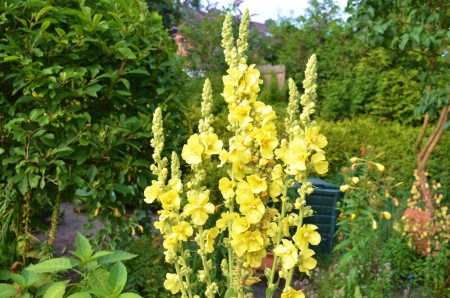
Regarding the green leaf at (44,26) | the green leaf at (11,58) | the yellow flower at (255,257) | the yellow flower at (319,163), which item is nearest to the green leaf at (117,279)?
the yellow flower at (255,257)

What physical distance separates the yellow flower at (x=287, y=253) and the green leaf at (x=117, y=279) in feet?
2.21

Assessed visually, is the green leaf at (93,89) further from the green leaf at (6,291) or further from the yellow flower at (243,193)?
the yellow flower at (243,193)

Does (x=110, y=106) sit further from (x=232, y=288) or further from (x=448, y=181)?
(x=448, y=181)

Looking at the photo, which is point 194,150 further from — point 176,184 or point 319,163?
point 319,163

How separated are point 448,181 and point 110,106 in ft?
14.4

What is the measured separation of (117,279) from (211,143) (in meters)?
0.69

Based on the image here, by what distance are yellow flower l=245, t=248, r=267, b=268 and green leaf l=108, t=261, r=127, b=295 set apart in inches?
23.5

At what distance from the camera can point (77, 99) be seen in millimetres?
2477

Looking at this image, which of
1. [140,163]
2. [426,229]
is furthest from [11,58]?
[426,229]

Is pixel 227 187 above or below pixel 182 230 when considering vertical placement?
above

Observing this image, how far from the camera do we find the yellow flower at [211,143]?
118 cm

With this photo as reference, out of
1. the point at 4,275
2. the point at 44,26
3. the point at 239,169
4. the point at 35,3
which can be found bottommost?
the point at 4,275

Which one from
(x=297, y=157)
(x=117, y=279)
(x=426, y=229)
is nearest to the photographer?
(x=297, y=157)

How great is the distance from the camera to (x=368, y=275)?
3.21 metres
